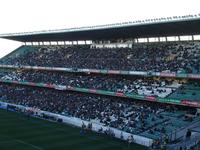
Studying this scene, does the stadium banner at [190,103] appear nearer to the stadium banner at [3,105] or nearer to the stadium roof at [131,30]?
the stadium roof at [131,30]

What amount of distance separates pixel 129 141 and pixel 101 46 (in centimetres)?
3435

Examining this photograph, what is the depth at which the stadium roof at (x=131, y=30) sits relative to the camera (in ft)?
168

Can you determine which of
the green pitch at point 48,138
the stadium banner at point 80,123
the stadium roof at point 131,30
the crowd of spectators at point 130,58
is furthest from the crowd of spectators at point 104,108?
the stadium roof at point 131,30

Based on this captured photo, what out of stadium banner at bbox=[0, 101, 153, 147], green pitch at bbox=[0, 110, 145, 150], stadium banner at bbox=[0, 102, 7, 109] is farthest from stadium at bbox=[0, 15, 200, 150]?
stadium banner at bbox=[0, 102, 7, 109]

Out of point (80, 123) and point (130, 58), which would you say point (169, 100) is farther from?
point (130, 58)

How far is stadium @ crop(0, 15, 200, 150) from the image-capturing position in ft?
137

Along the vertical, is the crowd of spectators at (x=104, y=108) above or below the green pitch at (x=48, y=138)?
above

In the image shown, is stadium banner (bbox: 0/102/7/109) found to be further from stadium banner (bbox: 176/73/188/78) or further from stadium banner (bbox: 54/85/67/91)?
stadium banner (bbox: 176/73/188/78)

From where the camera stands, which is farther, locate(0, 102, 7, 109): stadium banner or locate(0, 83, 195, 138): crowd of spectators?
locate(0, 102, 7, 109): stadium banner

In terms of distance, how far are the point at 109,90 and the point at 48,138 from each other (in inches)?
664

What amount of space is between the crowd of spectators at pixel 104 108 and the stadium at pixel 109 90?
131 mm

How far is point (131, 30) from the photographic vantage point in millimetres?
60500

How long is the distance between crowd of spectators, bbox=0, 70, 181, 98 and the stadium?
0.15m

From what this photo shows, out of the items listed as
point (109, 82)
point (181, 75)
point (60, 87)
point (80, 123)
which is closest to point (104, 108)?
point (80, 123)
